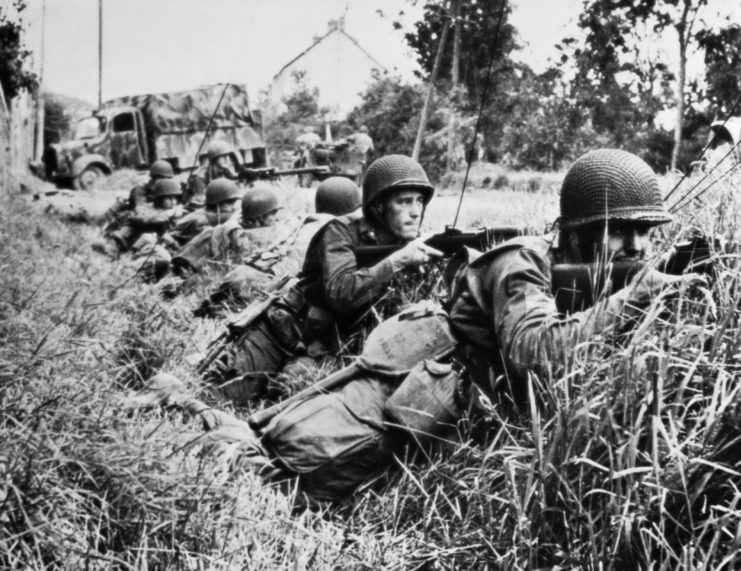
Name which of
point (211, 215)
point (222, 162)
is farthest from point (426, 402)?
point (222, 162)

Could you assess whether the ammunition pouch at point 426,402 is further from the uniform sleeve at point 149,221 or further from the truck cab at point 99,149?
the truck cab at point 99,149

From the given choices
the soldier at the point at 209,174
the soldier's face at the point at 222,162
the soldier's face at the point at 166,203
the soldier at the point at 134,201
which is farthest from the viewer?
the soldier's face at the point at 222,162

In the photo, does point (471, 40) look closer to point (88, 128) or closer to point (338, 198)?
point (88, 128)

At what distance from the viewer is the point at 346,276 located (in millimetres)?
4578

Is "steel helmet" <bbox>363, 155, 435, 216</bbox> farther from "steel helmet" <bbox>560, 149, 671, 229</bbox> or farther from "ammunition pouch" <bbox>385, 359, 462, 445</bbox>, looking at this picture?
"ammunition pouch" <bbox>385, 359, 462, 445</bbox>

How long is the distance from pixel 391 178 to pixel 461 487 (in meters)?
2.33

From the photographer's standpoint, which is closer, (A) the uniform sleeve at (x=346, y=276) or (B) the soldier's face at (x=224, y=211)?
(A) the uniform sleeve at (x=346, y=276)

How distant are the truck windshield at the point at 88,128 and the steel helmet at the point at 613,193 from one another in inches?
782


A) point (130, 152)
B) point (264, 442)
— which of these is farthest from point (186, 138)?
point (264, 442)

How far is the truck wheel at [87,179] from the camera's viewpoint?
19344 mm

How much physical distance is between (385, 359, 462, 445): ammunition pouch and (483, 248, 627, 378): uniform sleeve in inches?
11.7

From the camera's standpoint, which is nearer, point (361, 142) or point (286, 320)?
point (286, 320)

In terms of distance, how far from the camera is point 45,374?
10.2 ft

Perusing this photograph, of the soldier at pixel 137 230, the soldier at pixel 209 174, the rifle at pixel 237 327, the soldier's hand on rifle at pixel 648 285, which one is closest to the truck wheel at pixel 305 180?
the soldier at pixel 209 174
